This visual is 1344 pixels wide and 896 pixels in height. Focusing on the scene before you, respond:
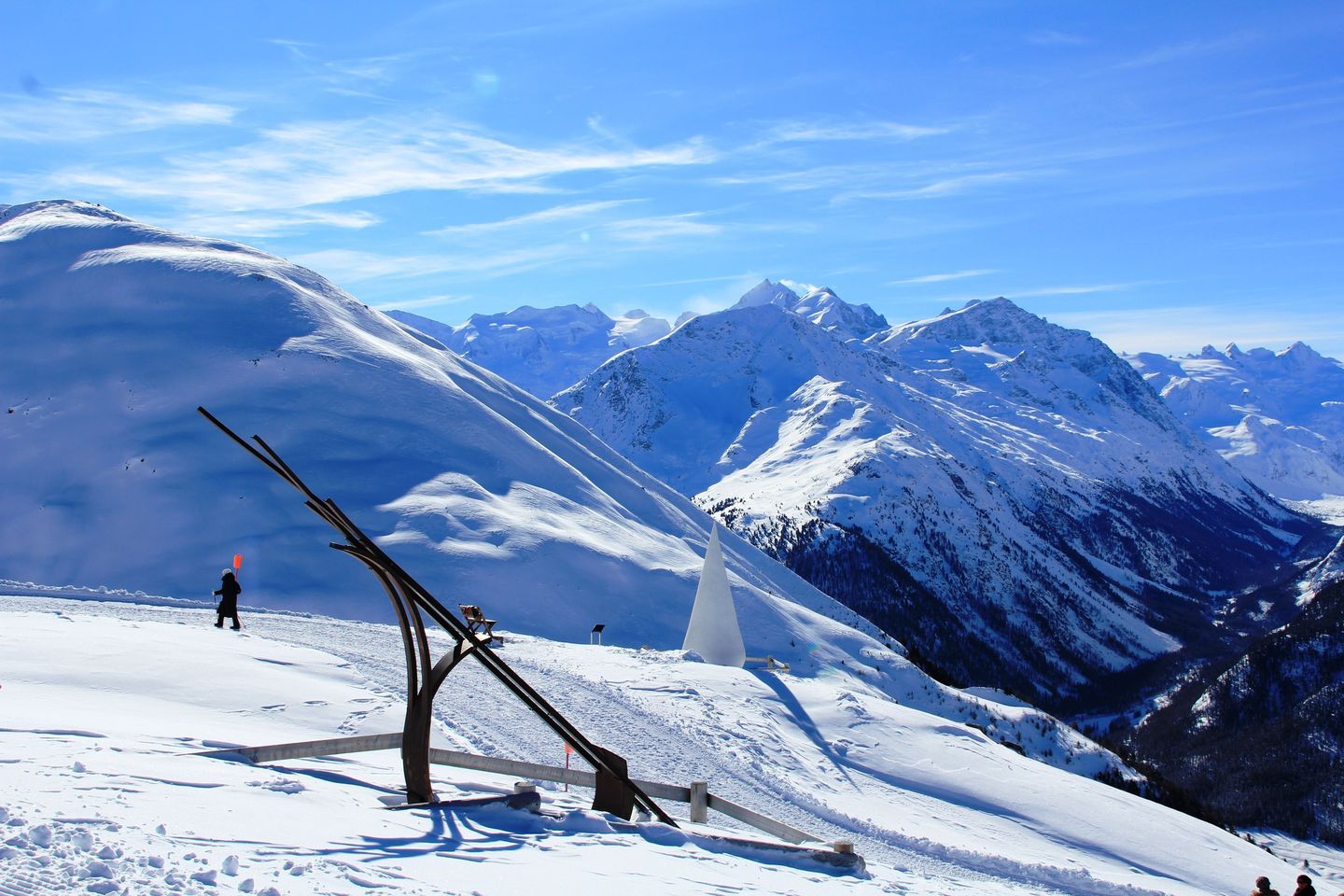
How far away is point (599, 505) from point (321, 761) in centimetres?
4736

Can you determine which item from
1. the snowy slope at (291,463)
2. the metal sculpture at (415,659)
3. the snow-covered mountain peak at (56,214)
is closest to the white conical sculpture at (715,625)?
the snowy slope at (291,463)

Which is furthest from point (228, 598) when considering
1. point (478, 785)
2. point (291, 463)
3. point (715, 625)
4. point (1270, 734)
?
point (1270, 734)

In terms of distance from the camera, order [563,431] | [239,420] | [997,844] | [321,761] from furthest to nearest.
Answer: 1. [563,431]
2. [239,420]
3. [997,844]
4. [321,761]

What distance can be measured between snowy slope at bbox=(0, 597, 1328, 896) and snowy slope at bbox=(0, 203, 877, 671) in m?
14.9

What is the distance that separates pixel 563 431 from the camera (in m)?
75.9

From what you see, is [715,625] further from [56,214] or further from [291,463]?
[56,214]

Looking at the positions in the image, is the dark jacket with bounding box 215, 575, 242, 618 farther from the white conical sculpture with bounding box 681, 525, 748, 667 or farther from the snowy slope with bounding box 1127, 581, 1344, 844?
the snowy slope with bounding box 1127, 581, 1344, 844

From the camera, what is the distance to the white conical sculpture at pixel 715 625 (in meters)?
34.4

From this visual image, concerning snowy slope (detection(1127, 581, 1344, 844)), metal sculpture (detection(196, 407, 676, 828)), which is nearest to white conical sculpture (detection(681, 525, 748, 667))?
metal sculpture (detection(196, 407, 676, 828))

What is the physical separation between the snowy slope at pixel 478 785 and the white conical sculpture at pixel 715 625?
3.52 meters

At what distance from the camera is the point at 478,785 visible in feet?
46.3

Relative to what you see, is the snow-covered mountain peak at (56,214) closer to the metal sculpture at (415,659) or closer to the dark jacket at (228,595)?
the dark jacket at (228,595)

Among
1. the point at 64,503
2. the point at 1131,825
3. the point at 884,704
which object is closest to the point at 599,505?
the point at 64,503

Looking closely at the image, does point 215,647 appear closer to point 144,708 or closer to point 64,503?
point 144,708
